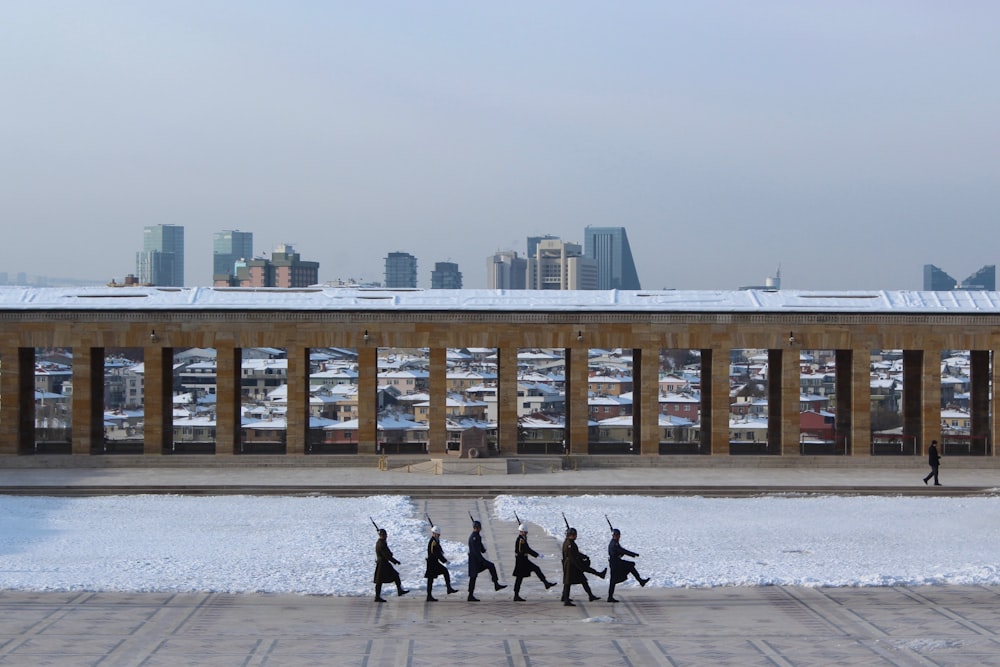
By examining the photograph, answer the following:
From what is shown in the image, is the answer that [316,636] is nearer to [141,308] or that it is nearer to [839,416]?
[141,308]

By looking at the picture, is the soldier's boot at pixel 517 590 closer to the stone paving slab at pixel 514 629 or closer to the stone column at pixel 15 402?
the stone paving slab at pixel 514 629

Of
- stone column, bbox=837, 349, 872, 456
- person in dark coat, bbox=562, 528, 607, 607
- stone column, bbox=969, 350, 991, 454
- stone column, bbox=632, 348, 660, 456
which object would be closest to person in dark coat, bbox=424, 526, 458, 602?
person in dark coat, bbox=562, 528, 607, 607

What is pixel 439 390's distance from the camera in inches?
1416

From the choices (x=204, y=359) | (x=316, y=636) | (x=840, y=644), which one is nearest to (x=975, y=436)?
(x=840, y=644)

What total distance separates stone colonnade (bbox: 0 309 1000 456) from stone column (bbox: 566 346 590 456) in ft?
0.15

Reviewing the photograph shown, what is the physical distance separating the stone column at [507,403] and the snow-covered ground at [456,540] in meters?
6.21

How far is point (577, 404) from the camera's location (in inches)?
1421

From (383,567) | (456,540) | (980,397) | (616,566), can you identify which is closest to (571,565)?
(616,566)

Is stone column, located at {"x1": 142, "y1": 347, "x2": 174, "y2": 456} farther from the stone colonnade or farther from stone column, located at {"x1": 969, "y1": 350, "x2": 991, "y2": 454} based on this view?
stone column, located at {"x1": 969, "y1": 350, "x2": 991, "y2": 454}

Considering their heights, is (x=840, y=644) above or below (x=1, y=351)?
below

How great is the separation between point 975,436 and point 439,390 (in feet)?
61.2

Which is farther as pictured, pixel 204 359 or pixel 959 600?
pixel 204 359

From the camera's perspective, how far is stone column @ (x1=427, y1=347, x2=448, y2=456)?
3575cm

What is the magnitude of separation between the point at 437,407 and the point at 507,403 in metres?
2.22
